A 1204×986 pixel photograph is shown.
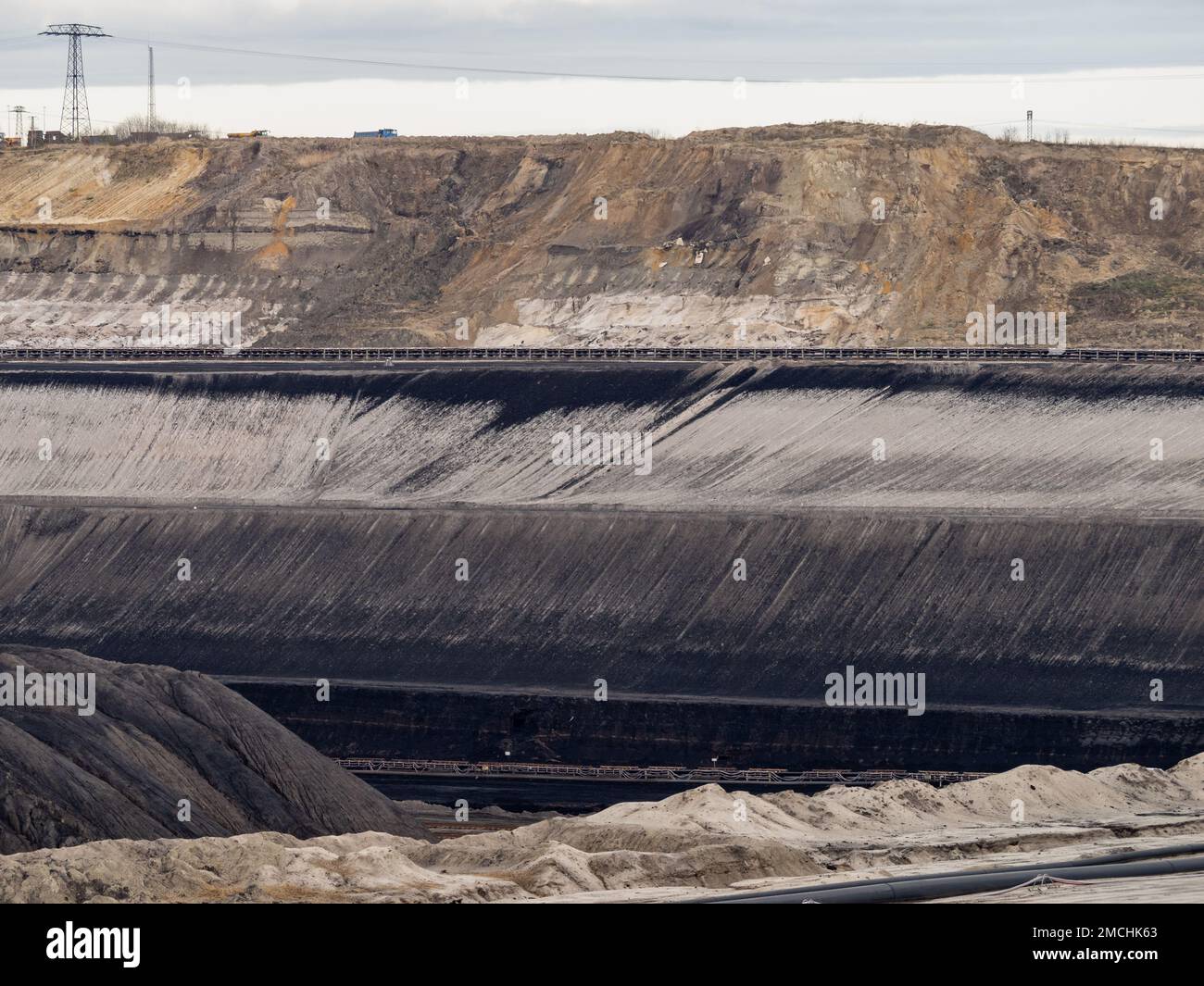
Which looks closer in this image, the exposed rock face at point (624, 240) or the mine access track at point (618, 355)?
the mine access track at point (618, 355)

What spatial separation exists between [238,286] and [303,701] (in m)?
51.2

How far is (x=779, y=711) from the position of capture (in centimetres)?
5147

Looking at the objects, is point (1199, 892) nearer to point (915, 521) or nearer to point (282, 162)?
point (915, 521)

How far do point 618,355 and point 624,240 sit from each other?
23.3 metres

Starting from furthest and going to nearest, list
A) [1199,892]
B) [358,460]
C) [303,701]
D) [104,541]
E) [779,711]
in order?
[358,460] → [104,541] → [303,701] → [779,711] → [1199,892]

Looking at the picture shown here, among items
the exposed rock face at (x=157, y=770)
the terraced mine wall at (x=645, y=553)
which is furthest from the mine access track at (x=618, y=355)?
the exposed rock face at (x=157, y=770)

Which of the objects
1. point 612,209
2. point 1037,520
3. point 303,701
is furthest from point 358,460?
point 612,209

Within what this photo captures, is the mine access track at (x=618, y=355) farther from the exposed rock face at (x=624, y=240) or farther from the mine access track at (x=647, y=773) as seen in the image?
the mine access track at (x=647, y=773)

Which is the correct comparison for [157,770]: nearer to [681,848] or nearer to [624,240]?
[681,848]

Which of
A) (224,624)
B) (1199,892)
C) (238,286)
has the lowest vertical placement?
(1199,892)

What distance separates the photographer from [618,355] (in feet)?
251

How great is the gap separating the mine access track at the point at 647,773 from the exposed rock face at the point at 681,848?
573 centimetres

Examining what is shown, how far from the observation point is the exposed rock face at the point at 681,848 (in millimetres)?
33812

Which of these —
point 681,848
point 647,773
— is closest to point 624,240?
point 647,773
